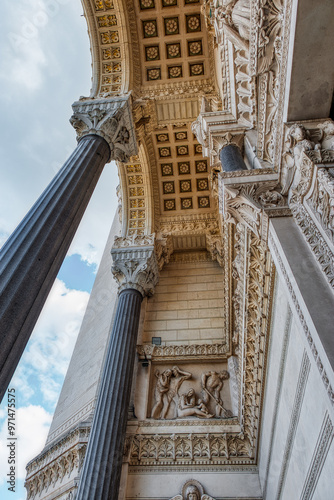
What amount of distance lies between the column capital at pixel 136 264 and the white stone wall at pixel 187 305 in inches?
27.2

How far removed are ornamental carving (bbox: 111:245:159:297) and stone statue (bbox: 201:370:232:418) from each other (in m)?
3.47

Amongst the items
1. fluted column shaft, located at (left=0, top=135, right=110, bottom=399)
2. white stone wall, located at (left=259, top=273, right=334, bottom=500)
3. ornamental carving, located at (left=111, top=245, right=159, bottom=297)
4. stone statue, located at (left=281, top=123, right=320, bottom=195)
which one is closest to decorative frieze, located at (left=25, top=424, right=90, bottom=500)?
white stone wall, located at (left=259, top=273, right=334, bottom=500)

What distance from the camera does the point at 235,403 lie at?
945 centimetres

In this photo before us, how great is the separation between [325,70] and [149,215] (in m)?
10.1

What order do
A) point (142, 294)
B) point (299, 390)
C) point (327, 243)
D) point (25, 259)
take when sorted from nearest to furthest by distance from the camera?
point (327, 243) → point (299, 390) → point (25, 259) → point (142, 294)

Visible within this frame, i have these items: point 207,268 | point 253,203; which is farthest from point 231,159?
point 207,268

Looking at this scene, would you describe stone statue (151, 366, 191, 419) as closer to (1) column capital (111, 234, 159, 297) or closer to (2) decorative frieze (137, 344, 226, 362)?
(2) decorative frieze (137, 344, 226, 362)

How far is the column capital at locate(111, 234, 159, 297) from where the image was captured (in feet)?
39.7

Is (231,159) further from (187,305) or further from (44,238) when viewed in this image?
(187,305)

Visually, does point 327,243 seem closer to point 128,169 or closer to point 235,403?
point 235,403

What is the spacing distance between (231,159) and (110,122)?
432cm

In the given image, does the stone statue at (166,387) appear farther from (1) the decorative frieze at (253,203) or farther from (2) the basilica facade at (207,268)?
(1) the decorative frieze at (253,203)

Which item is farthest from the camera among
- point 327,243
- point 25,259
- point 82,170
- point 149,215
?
point 149,215

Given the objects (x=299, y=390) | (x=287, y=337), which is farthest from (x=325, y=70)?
(x=299, y=390)
